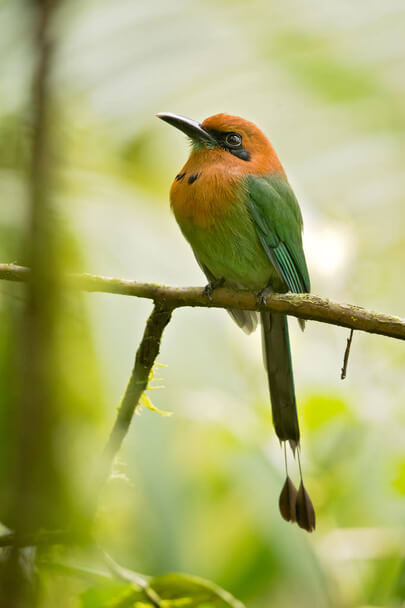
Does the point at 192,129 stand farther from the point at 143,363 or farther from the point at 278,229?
the point at 143,363

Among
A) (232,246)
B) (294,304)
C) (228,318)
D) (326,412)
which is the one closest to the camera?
(294,304)

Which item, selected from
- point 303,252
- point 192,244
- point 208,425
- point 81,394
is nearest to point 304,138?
point 303,252

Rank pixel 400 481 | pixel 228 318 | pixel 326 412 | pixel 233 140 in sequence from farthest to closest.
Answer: pixel 233 140, pixel 228 318, pixel 326 412, pixel 400 481

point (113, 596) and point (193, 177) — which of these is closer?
point (113, 596)

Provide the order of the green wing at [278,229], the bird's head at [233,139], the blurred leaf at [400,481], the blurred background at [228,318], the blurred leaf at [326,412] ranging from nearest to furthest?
the blurred leaf at [400,481] < the blurred background at [228,318] < the blurred leaf at [326,412] < the green wing at [278,229] < the bird's head at [233,139]

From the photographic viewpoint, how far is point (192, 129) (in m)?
2.75

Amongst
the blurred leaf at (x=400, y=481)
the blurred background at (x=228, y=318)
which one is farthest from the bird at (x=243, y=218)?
the blurred leaf at (x=400, y=481)

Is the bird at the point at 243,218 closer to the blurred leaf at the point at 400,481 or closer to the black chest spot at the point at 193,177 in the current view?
the black chest spot at the point at 193,177

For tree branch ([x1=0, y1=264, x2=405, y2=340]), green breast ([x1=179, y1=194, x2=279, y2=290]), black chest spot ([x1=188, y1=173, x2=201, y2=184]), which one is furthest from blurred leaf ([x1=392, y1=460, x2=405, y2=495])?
black chest spot ([x1=188, y1=173, x2=201, y2=184])

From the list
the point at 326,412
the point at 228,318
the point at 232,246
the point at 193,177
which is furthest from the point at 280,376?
the point at 193,177

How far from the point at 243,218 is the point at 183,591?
1484 mm

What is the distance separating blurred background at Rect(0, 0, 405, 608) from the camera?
6.88 feet

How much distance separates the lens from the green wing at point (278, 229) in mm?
2660

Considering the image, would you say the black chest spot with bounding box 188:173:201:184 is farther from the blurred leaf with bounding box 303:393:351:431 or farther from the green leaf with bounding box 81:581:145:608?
the green leaf with bounding box 81:581:145:608
